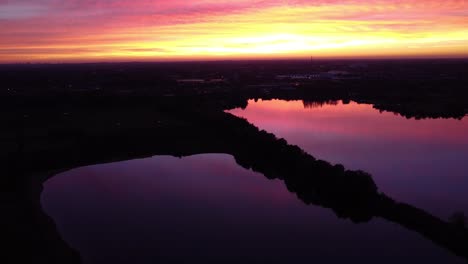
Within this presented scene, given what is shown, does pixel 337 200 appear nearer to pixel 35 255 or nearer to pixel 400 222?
pixel 400 222

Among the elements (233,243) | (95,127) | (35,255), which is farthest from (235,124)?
(35,255)

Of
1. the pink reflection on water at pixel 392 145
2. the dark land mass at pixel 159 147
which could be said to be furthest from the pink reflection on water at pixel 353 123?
the dark land mass at pixel 159 147

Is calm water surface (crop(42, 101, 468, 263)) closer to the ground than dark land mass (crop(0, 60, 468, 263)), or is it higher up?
closer to the ground

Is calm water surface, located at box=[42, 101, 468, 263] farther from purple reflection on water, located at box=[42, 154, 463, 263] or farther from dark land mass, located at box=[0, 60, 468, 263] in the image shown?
dark land mass, located at box=[0, 60, 468, 263]

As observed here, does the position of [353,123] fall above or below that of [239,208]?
above

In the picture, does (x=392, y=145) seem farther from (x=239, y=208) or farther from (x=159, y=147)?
(x=159, y=147)

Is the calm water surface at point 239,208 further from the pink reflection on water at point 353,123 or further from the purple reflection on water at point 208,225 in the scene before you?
the pink reflection on water at point 353,123

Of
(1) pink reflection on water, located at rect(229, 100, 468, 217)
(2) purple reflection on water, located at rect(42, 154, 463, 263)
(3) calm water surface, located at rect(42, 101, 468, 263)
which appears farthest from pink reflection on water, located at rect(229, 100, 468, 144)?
(2) purple reflection on water, located at rect(42, 154, 463, 263)

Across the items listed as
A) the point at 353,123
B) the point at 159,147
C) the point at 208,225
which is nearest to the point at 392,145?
the point at 353,123
